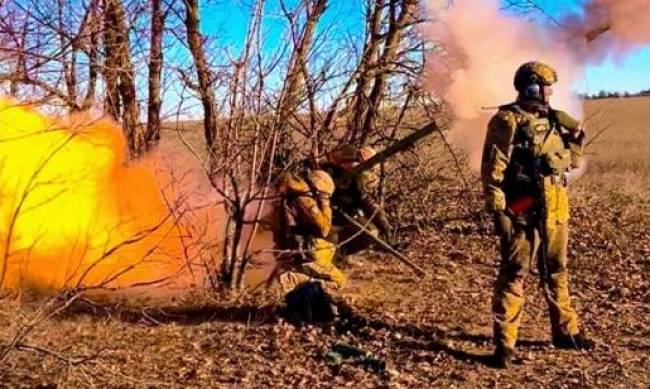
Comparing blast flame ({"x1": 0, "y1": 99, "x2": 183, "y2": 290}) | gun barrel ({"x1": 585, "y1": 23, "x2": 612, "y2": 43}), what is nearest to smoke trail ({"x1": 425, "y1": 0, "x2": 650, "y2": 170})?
gun barrel ({"x1": 585, "y1": 23, "x2": 612, "y2": 43})

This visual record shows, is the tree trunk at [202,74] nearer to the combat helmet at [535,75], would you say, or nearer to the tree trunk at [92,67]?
the tree trunk at [92,67]

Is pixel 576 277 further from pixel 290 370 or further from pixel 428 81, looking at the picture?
pixel 290 370

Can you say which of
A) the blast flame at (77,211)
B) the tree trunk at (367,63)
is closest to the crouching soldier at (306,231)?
the blast flame at (77,211)

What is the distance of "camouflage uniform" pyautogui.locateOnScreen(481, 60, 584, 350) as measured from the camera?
5.58 meters

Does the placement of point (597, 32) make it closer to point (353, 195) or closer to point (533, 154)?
point (533, 154)

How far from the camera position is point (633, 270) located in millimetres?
8445

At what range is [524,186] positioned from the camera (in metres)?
5.74

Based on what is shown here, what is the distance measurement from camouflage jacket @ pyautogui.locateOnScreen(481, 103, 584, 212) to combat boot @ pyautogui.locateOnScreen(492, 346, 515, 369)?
38.8 inches

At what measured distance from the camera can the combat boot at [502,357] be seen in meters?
5.53

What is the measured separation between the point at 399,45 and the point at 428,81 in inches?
34.7

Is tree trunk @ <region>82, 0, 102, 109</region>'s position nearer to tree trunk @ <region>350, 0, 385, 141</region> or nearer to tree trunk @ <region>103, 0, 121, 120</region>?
tree trunk @ <region>103, 0, 121, 120</region>

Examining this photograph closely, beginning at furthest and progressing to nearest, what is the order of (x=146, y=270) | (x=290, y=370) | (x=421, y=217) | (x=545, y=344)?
(x=421, y=217)
(x=146, y=270)
(x=545, y=344)
(x=290, y=370)

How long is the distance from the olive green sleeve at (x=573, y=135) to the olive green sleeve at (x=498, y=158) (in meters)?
0.41

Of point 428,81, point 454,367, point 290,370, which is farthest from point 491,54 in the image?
point 290,370
